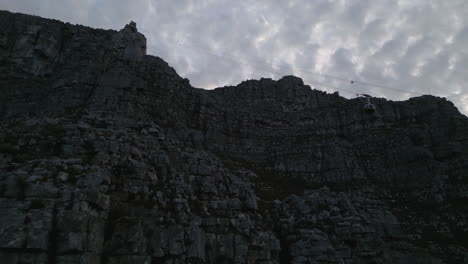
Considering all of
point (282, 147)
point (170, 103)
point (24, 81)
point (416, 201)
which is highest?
point (24, 81)

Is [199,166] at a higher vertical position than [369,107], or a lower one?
lower

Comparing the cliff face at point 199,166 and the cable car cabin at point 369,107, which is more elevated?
the cable car cabin at point 369,107

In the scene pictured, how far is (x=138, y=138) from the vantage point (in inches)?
774

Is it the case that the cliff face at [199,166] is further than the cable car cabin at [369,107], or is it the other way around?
the cable car cabin at [369,107]

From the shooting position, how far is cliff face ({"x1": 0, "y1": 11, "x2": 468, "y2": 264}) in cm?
1398

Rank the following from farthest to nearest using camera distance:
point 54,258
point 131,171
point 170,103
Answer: point 170,103 → point 131,171 → point 54,258

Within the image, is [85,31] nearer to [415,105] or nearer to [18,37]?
[18,37]

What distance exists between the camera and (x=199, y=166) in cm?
2148

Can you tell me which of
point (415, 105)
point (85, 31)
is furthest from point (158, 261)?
point (415, 105)

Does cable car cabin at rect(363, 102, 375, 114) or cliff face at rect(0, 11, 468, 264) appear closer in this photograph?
cliff face at rect(0, 11, 468, 264)

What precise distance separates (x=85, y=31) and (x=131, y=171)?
73.1 feet

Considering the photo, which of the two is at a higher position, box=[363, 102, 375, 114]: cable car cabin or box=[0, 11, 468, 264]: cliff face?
box=[363, 102, 375, 114]: cable car cabin

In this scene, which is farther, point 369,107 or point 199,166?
point 369,107

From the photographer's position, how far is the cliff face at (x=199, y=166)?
45.9 feet
